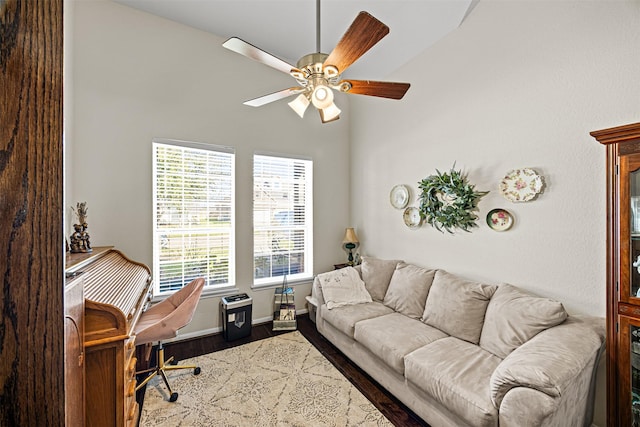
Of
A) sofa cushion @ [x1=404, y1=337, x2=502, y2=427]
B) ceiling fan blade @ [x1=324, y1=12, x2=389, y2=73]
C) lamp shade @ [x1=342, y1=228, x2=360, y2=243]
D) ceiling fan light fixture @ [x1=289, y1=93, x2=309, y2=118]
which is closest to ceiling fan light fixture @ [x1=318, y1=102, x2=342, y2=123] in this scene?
ceiling fan light fixture @ [x1=289, y1=93, x2=309, y2=118]

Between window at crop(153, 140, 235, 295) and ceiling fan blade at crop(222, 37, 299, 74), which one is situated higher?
ceiling fan blade at crop(222, 37, 299, 74)

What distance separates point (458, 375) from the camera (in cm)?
172

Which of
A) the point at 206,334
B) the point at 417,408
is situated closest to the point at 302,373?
the point at 417,408

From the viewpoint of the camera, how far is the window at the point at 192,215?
2.95 metres

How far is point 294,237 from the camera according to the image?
3.88 meters

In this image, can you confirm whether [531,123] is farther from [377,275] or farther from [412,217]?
[377,275]

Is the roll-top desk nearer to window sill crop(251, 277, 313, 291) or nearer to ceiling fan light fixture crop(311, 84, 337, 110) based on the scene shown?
ceiling fan light fixture crop(311, 84, 337, 110)

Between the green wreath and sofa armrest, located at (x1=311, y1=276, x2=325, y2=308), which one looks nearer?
the green wreath

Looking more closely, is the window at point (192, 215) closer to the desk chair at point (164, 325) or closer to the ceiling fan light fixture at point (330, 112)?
the desk chair at point (164, 325)

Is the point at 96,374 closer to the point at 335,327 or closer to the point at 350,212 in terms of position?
the point at 335,327

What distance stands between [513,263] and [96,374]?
3.07 metres

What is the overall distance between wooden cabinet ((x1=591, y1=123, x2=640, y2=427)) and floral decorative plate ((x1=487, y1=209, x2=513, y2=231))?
30.9 inches

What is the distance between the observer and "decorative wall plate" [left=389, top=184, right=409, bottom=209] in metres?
3.32

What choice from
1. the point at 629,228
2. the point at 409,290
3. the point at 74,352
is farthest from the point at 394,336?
the point at 74,352
